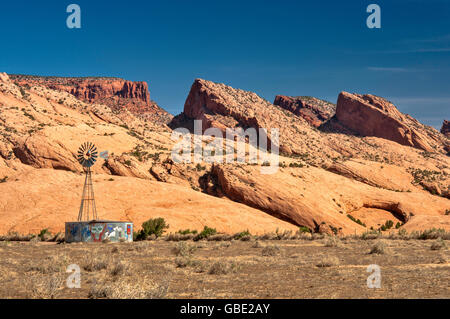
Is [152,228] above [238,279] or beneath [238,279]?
above

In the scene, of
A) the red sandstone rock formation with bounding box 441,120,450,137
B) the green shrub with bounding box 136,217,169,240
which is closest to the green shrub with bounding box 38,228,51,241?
the green shrub with bounding box 136,217,169,240

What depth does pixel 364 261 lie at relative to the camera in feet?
67.9

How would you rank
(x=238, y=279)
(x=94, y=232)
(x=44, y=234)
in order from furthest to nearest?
(x=44, y=234)
(x=94, y=232)
(x=238, y=279)

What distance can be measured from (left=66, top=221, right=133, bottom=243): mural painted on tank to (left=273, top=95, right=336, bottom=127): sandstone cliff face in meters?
120

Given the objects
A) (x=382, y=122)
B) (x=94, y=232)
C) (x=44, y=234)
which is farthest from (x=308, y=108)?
(x=94, y=232)

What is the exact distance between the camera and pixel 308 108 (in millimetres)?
159875

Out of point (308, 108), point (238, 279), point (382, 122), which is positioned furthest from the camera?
point (308, 108)

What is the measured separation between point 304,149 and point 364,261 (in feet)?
250

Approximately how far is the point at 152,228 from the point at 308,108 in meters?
127

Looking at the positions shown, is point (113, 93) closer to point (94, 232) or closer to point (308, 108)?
point (308, 108)

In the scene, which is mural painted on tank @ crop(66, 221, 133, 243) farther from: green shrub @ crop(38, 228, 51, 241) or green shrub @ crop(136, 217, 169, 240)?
green shrub @ crop(38, 228, 51, 241)

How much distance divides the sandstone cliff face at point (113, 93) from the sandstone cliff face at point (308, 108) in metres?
48.8
